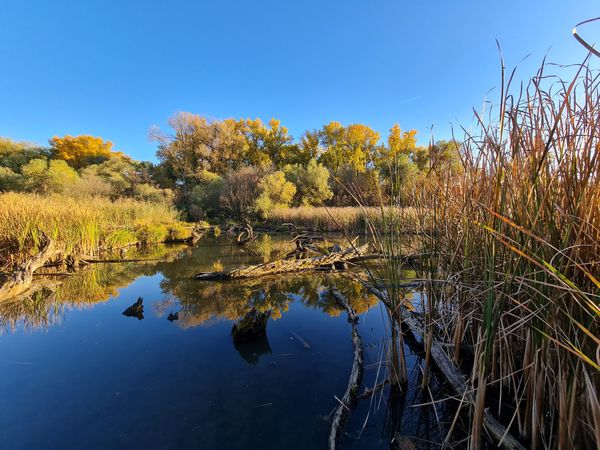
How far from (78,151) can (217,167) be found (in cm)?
2039

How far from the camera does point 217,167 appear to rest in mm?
29031

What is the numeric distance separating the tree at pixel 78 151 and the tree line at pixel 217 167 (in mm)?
99

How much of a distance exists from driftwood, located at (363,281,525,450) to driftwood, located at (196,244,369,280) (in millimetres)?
2773

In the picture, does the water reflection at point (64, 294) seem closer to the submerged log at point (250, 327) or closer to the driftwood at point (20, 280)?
the driftwood at point (20, 280)

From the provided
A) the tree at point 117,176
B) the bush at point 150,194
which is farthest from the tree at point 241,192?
the tree at point 117,176

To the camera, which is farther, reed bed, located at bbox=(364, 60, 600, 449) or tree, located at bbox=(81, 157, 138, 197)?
tree, located at bbox=(81, 157, 138, 197)

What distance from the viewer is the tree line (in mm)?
20078

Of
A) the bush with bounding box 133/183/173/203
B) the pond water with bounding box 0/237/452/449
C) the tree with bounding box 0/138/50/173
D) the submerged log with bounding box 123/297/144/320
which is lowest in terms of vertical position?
the pond water with bounding box 0/237/452/449

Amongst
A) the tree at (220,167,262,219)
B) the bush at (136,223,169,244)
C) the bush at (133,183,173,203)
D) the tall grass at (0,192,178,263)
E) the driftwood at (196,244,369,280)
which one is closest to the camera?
the driftwood at (196,244,369,280)

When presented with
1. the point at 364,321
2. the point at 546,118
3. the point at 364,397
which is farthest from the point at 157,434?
the point at 546,118

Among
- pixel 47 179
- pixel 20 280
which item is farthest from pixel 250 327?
pixel 47 179

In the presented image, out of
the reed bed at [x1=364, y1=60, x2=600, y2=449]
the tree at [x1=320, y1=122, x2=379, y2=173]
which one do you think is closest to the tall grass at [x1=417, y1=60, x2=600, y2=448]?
→ the reed bed at [x1=364, y1=60, x2=600, y2=449]

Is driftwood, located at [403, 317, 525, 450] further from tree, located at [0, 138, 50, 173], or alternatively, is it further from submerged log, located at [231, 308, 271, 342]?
tree, located at [0, 138, 50, 173]

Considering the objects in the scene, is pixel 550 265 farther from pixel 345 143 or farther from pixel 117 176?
pixel 345 143
